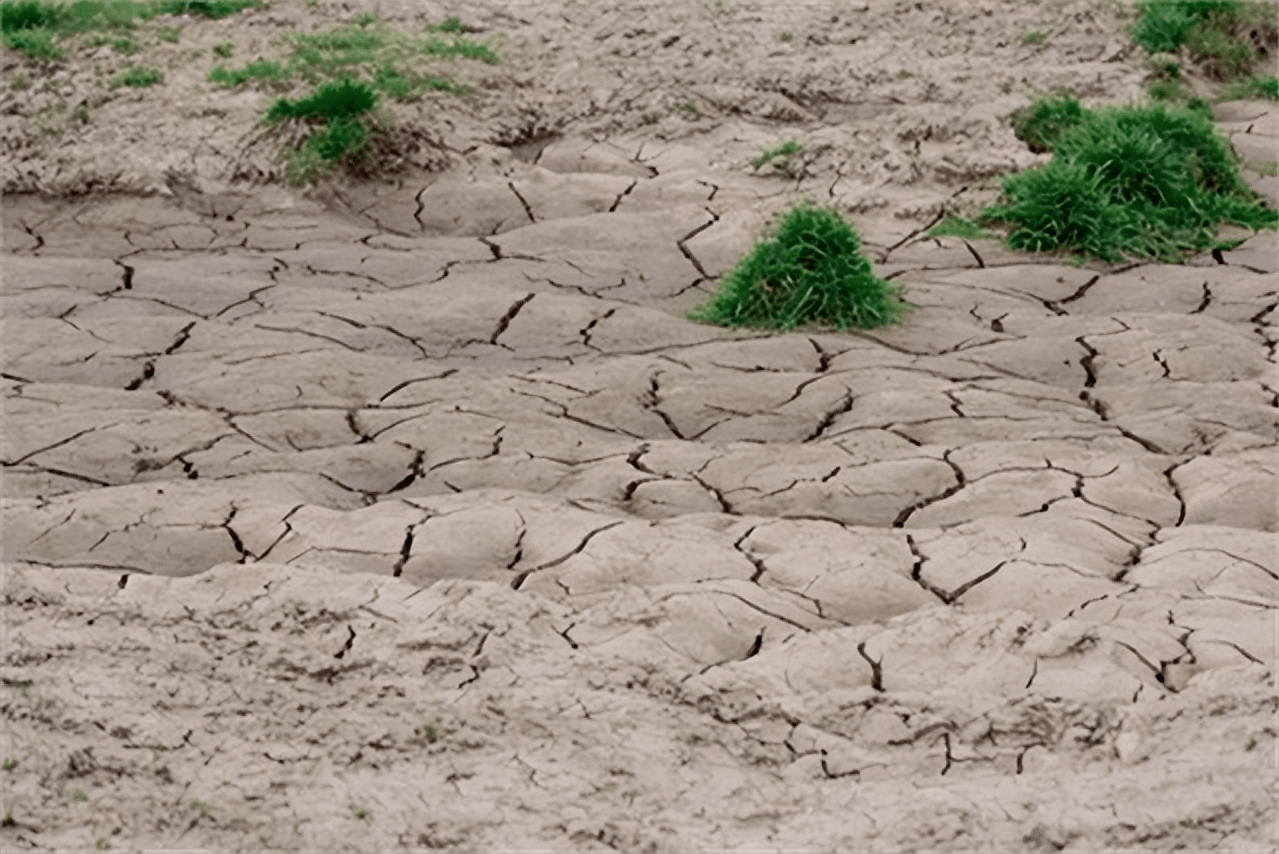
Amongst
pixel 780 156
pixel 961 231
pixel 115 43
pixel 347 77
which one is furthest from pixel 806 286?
pixel 115 43

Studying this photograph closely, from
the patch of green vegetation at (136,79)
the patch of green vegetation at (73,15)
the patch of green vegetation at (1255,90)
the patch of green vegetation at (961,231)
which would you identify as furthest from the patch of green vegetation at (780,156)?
the patch of green vegetation at (73,15)

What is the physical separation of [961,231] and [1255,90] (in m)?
2.34

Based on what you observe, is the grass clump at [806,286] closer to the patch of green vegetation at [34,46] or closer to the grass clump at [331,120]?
the grass clump at [331,120]

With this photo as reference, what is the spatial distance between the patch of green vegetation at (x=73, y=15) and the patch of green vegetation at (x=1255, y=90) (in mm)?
4592

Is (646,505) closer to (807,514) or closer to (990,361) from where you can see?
(807,514)

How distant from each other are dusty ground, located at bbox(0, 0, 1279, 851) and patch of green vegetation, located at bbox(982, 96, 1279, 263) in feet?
0.64

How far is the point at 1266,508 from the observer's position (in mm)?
4027

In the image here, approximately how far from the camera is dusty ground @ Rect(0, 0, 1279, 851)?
287 centimetres

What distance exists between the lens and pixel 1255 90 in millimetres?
7777

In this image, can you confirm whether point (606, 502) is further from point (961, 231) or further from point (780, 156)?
point (780, 156)

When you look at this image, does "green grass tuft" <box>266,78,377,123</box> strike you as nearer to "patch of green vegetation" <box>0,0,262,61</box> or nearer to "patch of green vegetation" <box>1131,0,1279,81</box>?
"patch of green vegetation" <box>0,0,262,61</box>

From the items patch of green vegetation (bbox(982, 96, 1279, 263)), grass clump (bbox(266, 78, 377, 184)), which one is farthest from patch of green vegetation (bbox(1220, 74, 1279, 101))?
grass clump (bbox(266, 78, 377, 184))

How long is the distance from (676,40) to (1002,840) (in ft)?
19.1

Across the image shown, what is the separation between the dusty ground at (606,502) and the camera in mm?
2873
